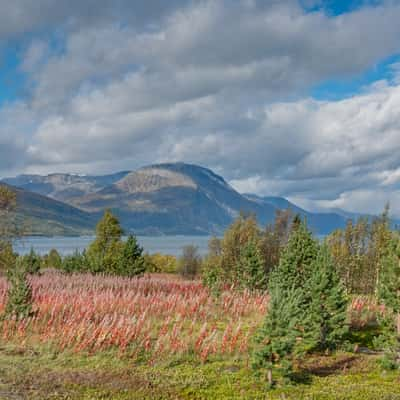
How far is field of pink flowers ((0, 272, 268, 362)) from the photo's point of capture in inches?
511

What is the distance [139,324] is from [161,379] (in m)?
3.48

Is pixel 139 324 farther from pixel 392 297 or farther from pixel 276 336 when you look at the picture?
pixel 392 297

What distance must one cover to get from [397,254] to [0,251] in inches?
1467

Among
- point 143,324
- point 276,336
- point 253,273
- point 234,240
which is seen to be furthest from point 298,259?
point 234,240

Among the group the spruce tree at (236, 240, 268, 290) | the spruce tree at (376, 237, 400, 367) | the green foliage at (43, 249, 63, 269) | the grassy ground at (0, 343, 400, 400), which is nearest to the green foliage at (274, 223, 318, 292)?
the grassy ground at (0, 343, 400, 400)

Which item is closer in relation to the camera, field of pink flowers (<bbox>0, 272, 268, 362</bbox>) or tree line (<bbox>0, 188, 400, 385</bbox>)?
tree line (<bbox>0, 188, 400, 385</bbox>)

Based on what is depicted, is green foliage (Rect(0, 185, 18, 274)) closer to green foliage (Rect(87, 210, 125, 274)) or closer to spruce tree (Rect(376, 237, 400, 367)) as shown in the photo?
green foliage (Rect(87, 210, 125, 274))

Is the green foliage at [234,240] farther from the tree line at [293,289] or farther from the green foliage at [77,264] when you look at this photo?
the green foliage at [77,264]

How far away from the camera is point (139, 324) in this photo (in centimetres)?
1406

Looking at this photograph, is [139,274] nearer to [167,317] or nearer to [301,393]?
[167,317]

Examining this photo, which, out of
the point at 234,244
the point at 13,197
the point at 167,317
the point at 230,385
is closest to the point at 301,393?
the point at 230,385

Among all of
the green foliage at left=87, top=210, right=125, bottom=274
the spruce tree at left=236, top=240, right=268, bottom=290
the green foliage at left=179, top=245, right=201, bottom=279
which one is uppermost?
the green foliage at left=87, top=210, right=125, bottom=274

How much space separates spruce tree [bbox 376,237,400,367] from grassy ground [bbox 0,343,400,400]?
0.53 metres

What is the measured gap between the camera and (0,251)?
135 ft
